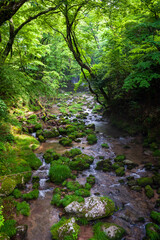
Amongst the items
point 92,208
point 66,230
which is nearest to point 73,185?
point 92,208

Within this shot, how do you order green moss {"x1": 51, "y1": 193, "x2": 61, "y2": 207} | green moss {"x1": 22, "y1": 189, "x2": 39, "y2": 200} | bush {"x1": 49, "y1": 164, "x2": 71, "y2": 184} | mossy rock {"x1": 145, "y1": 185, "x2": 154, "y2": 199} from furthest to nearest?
bush {"x1": 49, "y1": 164, "x2": 71, "y2": 184}, mossy rock {"x1": 145, "y1": 185, "x2": 154, "y2": 199}, green moss {"x1": 22, "y1": 189, "x2": 39, "y2": 200}, green moss {"x1": 51, "y1": 193, "x2": 61, "y2": 207}

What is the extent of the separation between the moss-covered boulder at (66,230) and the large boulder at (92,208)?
0.39m

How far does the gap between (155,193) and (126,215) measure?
1806mm

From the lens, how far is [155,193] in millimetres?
5750

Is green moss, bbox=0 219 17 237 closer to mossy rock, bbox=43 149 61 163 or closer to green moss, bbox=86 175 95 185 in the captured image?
green moss, bbox=86 175 95 185

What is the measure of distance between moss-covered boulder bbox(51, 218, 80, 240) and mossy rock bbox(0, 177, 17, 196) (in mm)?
2250

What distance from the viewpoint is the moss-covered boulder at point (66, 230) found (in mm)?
3997

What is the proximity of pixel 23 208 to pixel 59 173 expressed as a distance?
224 cm

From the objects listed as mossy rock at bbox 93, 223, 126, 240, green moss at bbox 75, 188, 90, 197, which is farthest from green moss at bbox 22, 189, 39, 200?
mossy rock at bbox 93, 223, 126, 240

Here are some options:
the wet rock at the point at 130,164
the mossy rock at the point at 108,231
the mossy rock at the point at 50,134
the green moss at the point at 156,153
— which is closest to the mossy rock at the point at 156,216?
the mossy rock at the point at 108,231

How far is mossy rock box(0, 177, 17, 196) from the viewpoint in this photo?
5.24m

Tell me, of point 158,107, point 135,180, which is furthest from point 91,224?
point 158,107

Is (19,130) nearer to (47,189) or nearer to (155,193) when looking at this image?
(47,189)

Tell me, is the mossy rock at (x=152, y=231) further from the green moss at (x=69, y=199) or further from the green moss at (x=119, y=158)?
the green moss at (x=119, y=158)
